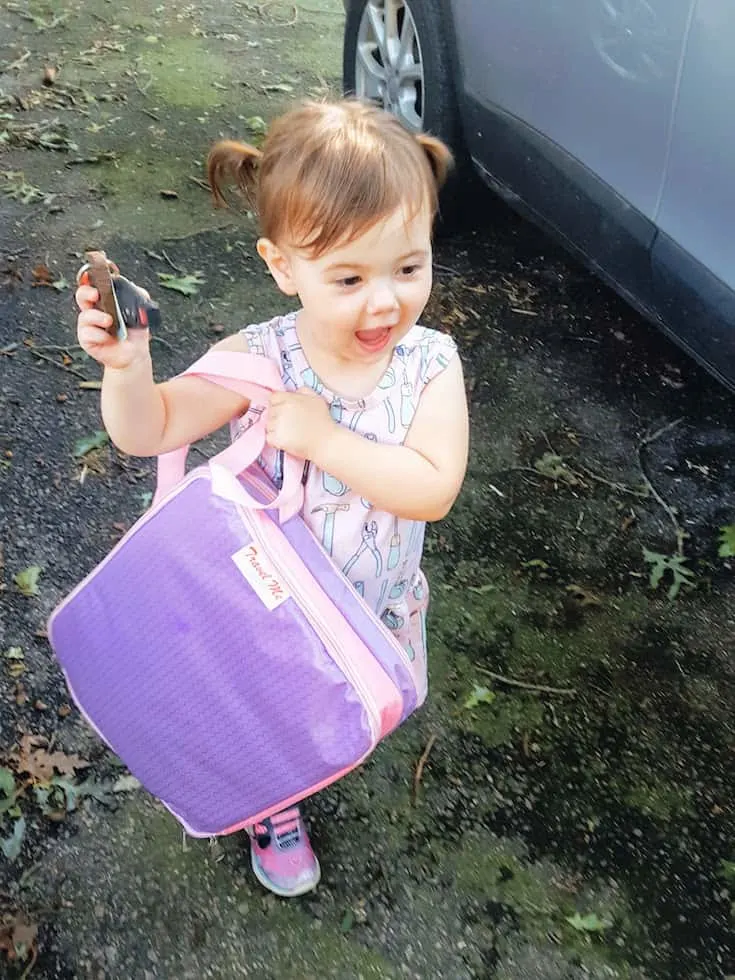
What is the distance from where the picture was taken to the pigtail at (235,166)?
1679 mm

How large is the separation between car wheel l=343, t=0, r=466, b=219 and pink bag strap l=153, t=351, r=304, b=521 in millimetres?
2124

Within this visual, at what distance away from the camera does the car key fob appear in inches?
55.7

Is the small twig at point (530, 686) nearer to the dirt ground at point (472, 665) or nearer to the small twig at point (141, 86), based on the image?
the dirt ground at point (472, 665)

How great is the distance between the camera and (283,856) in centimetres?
209

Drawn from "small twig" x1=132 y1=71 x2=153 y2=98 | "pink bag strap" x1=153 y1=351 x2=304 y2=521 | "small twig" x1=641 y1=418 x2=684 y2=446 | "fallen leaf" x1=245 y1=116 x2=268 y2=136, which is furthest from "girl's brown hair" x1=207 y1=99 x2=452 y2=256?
"small twig" x1=132 y1=71 x2=153 y2=98

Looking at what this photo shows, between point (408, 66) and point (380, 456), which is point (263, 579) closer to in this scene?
point (380, 456)

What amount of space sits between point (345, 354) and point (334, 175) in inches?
11.1

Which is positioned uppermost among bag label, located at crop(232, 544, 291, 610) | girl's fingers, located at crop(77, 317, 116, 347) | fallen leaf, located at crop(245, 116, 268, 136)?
girl's fingers, located at crop(77, 317, 116, 347)

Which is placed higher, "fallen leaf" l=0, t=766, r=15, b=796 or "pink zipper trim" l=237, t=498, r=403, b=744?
"pink zipper trim" l=237, t=498, r=403, b=744

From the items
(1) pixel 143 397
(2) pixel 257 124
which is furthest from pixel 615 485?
(2) pixel 257 124

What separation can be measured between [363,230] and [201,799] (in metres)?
1.05

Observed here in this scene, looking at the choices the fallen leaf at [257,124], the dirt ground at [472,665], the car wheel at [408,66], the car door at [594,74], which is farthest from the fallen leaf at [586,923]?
the fallen leaf at [257,124]

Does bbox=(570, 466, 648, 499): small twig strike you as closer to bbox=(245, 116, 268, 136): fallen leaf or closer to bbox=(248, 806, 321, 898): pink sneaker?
bbox=(248, 806, 321, 898): pink sneaker

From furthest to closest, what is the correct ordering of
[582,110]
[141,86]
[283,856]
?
[141,86]
[582,110]
[283,856]
